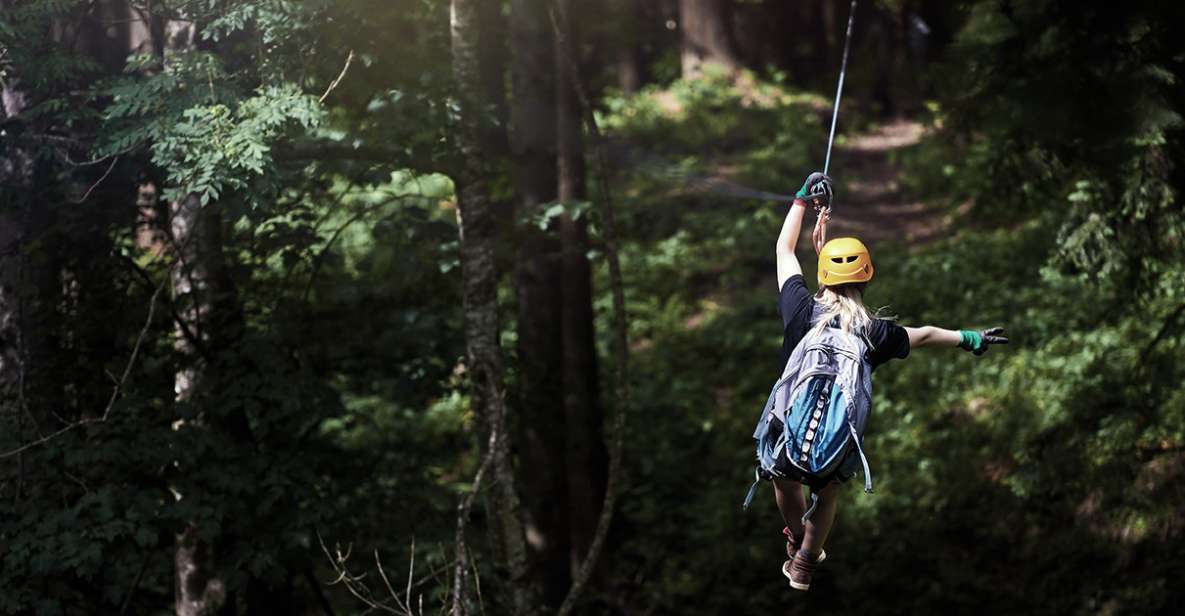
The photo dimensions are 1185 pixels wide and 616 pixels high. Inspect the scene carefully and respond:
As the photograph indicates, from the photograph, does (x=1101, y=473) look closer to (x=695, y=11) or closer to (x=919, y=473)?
(x=919, y=473)

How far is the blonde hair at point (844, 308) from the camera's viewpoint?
5020 mm

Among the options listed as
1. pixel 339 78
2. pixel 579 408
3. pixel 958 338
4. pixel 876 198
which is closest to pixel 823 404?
pixel 958 338

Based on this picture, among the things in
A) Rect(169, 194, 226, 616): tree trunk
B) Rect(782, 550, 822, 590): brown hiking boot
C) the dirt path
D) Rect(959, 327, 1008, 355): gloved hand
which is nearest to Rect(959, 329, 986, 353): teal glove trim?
Rect(959, 327, 1008, 355): gloved hand

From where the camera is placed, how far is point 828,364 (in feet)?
16.3

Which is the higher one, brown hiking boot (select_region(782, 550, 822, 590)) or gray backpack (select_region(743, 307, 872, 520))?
gray backpack (select_region(743, 307, 872, 520))

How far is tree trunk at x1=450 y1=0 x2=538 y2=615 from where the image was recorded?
7656mm

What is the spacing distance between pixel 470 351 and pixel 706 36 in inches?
649

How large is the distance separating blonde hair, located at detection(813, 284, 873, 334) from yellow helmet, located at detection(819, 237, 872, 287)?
0.06m

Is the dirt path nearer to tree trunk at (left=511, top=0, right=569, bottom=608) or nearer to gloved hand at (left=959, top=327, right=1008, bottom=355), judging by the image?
tree trunk at (left=511, top=0, right=569, bottom=608)

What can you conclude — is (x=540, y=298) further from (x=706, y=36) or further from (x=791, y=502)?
(x=706, y=36)

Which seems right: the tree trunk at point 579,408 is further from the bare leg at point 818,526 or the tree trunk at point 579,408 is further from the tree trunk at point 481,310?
the bare leg at point 818,526

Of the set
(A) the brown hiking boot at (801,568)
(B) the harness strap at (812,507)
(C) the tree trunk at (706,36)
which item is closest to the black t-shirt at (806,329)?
(B) the harness strap at (812,507)

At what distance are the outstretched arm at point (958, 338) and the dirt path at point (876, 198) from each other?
12311 millimetres

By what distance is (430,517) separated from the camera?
9.17 m
